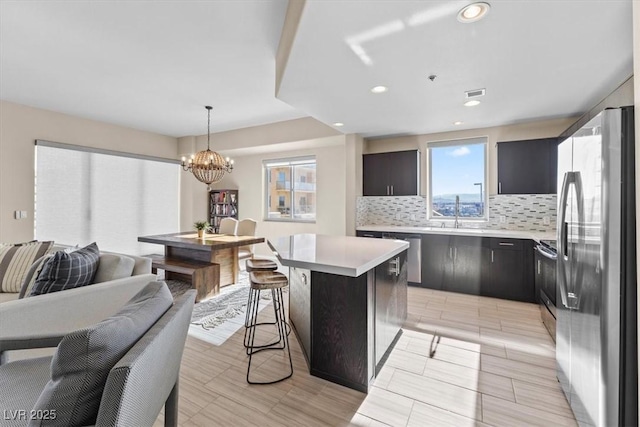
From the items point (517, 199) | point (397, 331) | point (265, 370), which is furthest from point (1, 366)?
point (517, 199)

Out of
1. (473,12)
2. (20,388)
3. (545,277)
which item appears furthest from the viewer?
(545,277)

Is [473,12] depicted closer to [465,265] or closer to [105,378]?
[105,378]

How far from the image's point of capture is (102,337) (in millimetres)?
968

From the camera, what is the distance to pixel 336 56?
235 cm

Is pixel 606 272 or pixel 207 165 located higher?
pixel 207 165

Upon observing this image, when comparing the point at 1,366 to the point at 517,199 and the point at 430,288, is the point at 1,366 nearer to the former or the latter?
the point at 430,288

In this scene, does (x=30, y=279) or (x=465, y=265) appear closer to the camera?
(x=30, y=279)

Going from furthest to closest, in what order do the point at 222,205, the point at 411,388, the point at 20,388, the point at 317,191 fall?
the point at 222,205, the point at 317,191, the point at 411,388, the point at 20,388

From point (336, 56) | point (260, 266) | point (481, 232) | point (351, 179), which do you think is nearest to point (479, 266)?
point (481, 232)

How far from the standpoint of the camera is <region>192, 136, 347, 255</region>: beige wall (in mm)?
5758

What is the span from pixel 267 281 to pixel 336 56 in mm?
1886

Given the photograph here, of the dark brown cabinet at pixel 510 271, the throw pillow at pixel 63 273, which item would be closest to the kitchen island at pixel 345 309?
the throw pillow at pixel 63 273

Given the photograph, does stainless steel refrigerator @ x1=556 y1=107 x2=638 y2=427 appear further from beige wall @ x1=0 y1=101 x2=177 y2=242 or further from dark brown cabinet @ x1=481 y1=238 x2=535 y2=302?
beige wall @ x1=0 y1=101 x2=177 y2=242

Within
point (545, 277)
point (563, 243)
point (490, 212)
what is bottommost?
point (545, 277)
